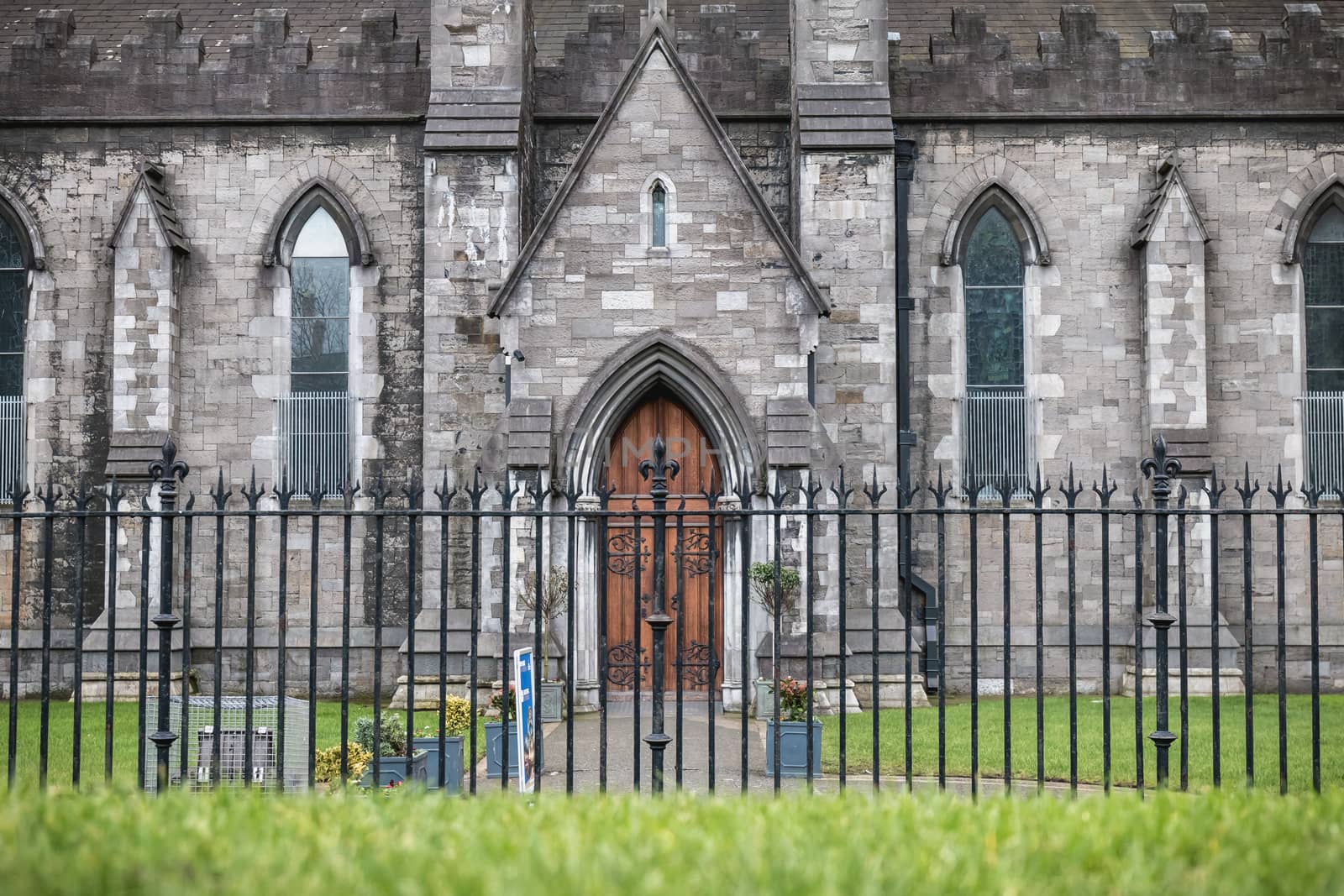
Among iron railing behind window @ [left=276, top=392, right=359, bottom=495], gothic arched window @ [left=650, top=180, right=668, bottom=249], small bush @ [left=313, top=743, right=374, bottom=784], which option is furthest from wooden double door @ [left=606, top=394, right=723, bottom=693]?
small bush @ [left=313, top=743, right=374, bottom=784]

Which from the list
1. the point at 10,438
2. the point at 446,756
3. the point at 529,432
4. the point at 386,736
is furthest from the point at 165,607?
the point at 10,438

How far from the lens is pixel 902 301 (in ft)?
57.3

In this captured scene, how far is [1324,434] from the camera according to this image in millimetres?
17656

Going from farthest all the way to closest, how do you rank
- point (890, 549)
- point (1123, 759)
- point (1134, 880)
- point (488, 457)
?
1. point (890, 549)
2. point (488, 457)
3. point (1123, 759)
4. point (1134, 880)

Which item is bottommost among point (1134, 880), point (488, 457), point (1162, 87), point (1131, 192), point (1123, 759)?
point (1123, 759)

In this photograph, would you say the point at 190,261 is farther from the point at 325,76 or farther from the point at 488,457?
the point at 488,457

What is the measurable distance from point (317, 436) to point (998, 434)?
926 cm

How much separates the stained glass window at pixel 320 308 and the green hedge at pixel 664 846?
12823 millimetres

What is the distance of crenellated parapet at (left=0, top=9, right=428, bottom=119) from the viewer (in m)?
17.7

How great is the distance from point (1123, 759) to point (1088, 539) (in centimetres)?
602

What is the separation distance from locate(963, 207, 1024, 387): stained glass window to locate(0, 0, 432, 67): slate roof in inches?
333

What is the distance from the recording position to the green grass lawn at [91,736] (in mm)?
10695

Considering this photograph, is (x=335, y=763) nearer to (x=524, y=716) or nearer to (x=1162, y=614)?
(x=524, y=716)

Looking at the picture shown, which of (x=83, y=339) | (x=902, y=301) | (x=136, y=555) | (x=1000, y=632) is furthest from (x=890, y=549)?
(x=83, y=339)
